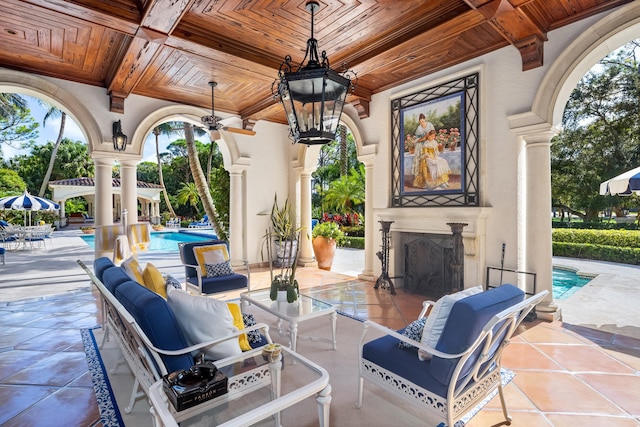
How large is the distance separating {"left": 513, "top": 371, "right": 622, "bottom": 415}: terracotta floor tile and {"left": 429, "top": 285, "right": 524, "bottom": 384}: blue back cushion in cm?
103

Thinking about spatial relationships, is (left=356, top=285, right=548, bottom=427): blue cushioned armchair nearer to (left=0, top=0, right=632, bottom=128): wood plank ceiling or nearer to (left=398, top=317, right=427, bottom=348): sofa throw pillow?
(left=398, top=317, right=427, bottom=348): sofa throw pillow

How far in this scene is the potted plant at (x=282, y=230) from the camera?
7.67m

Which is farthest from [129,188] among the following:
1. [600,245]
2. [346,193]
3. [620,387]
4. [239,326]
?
[600,245]

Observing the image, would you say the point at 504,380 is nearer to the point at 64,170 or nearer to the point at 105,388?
the point at 105,388

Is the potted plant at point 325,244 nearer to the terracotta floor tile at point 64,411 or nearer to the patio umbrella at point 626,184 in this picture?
the patio umbrella at point 626,184

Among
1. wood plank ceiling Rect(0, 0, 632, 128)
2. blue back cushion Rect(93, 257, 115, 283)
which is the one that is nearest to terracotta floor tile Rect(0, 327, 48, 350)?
blue back cushion Rect(93, 257, 115, 283)

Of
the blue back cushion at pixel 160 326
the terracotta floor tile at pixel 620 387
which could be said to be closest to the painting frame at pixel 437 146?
the terracotta floor tile at pixel 620 387

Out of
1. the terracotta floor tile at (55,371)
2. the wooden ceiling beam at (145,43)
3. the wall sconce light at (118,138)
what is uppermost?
the wooden ceiling beam at (145,43)

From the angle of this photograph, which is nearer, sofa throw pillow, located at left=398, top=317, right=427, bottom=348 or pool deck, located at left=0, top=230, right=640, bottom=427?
sofa throw pillow, located at left=398, top=317, right=427, bottom=348

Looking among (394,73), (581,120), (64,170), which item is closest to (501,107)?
(394,73)

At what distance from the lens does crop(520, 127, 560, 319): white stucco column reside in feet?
13.5

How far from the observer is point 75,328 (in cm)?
389

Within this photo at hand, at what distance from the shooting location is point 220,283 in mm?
4559

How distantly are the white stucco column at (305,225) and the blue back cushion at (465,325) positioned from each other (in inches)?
245
